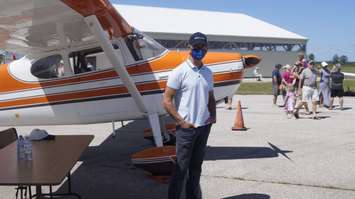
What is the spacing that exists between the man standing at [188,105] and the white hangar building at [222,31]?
3760 centimetres

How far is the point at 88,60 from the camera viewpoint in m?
7.41

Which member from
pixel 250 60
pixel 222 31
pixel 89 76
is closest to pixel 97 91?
pixel 89 76

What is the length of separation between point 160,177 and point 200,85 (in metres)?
2.07

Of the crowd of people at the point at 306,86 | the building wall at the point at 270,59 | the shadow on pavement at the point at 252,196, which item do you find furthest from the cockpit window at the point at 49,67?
the building wall at the point at 270,59

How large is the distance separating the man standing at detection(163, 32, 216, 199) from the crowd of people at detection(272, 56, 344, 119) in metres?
8.42

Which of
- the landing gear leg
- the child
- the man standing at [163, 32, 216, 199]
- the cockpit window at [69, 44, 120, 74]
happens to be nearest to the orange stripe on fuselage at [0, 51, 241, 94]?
the cockpit window at [69, 44, 120, 74]

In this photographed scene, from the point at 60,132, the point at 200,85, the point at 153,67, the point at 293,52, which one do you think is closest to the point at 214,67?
the point at 153,67

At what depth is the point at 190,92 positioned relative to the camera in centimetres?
432

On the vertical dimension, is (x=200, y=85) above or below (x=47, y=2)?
below

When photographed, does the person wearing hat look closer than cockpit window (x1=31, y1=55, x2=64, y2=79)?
No

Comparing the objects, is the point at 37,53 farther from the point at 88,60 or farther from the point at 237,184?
the point at 237,184

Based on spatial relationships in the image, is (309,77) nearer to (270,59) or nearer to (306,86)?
(306,86)

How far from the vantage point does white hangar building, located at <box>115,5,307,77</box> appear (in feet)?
142

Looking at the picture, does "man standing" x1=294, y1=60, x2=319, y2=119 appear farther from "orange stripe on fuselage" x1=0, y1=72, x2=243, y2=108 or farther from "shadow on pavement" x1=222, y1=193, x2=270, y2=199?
"shadow on pavement" x1=222, y1=193, x2=270, y2=199
